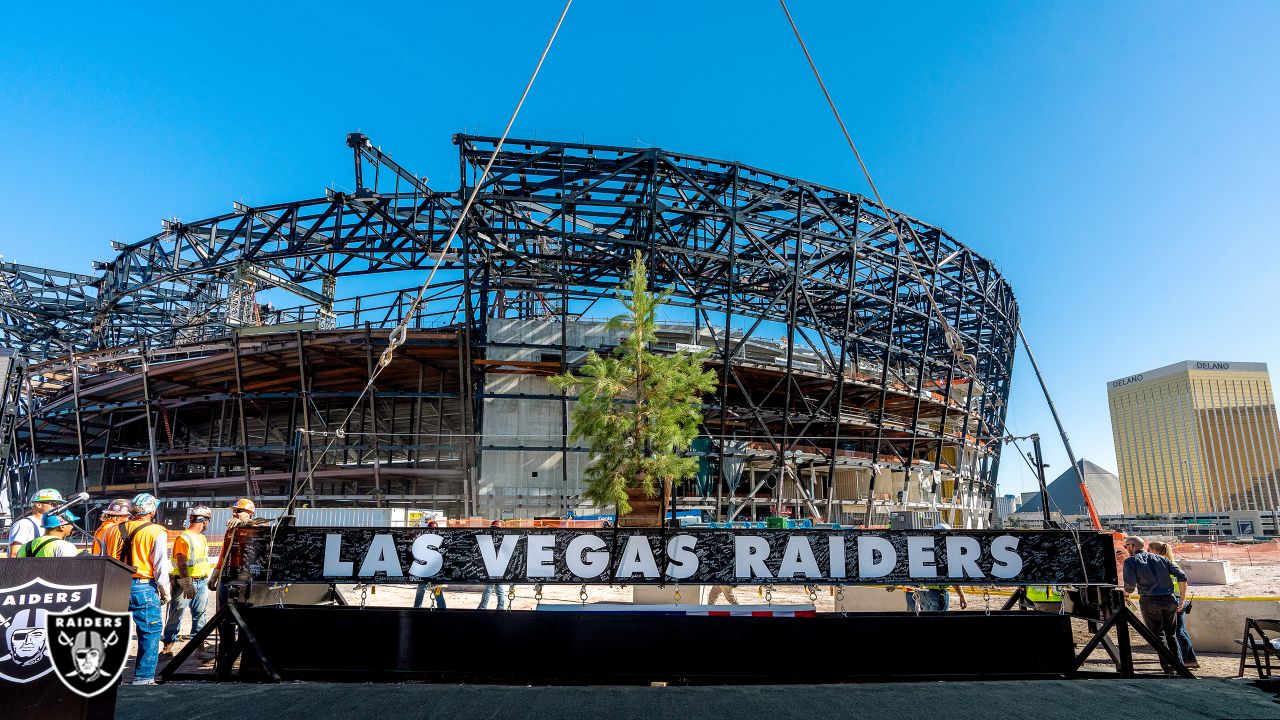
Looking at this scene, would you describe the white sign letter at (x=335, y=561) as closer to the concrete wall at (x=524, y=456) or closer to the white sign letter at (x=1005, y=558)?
the white sign letter at (x=1005, y=558)

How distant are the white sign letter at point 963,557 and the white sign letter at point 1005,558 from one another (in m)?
0.16

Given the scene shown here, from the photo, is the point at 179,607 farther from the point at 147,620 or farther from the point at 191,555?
the point at 147,620

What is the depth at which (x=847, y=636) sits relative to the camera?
6.38 m

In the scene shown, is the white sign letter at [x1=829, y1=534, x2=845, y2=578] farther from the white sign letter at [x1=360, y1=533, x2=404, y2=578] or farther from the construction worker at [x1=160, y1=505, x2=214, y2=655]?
the construction worker at [x1=160, y1=505, x2=214, y2=655]

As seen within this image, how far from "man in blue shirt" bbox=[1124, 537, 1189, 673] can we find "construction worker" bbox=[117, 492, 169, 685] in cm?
998

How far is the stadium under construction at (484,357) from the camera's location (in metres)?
27.8

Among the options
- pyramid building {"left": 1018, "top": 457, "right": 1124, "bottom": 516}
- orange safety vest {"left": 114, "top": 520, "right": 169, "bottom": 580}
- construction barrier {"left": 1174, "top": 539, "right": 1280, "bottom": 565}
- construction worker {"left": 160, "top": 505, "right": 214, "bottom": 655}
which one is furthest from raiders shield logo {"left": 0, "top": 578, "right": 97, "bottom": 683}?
pyramid building {"left": 1018, "top": 457, "right": 1124, "bottom": 516}

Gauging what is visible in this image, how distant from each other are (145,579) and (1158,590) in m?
10.5

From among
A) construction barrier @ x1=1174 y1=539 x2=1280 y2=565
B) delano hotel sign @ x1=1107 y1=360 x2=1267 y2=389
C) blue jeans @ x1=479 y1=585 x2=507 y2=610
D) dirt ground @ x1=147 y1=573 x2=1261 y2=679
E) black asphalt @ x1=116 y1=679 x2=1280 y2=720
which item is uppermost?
delano hotel sign @ x1=1107 y1=360 x2=1267 y2=389

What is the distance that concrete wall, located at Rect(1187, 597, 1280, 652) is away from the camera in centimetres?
942

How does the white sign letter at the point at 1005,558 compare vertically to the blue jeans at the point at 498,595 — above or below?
above

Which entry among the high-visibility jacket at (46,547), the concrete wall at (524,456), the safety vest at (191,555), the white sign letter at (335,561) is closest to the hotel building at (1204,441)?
the concrete wall at (524,456)

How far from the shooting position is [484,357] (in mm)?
29500

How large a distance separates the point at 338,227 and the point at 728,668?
25097 mm
